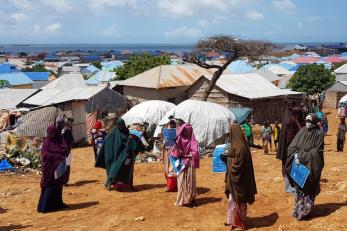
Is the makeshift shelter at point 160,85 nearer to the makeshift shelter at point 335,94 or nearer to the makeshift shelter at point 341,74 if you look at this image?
the makeshift shelter at point 335,94

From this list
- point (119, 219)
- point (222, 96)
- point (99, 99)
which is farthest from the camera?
point (222, 96)

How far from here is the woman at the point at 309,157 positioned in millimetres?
5609

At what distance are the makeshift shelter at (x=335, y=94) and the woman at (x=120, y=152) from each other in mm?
22381

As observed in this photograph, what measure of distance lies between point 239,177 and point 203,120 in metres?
8.51

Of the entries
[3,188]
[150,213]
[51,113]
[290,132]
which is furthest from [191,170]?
[51,113]

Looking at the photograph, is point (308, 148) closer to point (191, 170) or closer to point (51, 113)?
point (191, 170)

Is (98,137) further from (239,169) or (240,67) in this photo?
(240,67)

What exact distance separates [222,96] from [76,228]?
1714cm

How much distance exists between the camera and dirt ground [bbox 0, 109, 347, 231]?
6.10 metres

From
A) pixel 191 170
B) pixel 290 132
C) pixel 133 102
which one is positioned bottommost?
pixel 133 102

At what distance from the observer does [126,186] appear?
334 inches

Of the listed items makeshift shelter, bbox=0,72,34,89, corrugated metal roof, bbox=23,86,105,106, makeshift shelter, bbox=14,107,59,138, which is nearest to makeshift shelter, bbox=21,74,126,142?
corrugated metal roof, bbox=23,86,105,106

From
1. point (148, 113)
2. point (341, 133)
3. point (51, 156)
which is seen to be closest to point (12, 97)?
point (148, 113)

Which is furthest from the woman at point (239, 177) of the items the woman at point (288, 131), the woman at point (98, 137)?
the woman at point (98, 137)
